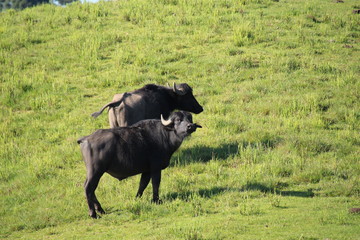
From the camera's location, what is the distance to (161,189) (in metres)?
11.4

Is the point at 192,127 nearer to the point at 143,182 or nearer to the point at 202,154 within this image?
the point at 143,182

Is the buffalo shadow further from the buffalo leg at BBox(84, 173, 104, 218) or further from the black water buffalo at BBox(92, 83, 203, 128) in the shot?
the buffalo leg at BBox(84, 173, 104, 218)

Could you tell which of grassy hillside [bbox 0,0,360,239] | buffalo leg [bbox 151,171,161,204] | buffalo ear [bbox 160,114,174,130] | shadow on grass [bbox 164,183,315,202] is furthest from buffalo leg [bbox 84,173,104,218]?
buffalo ear [bbox 160,114,174,130]

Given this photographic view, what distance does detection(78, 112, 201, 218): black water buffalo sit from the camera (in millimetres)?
10086

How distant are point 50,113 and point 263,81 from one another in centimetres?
620

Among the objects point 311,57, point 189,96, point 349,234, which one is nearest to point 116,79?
point 189,96

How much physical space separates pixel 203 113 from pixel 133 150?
5.72 m

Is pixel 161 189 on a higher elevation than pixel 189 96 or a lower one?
lower

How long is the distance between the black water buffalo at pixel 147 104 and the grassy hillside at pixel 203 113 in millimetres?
955

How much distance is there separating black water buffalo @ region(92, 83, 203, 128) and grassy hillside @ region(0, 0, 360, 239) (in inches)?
37.6

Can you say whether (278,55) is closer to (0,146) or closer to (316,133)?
(316,133)

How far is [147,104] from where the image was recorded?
13.3 metres

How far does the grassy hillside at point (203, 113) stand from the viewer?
9.91 meters

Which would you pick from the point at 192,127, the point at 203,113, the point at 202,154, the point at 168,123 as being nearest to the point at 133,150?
the point at 168,123
